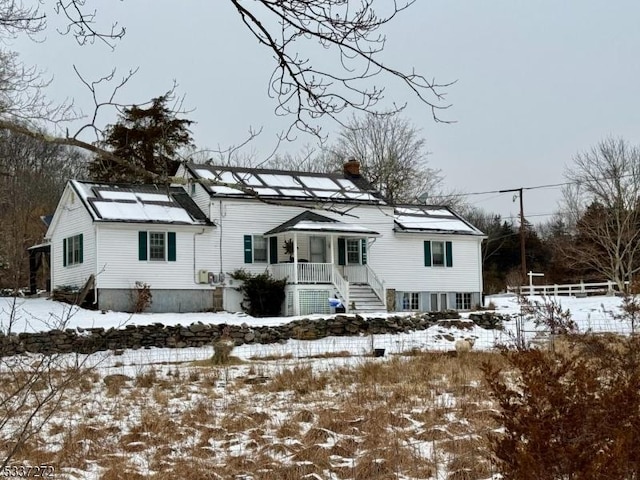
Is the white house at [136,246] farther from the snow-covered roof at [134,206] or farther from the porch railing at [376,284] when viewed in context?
the porch railing at [376,284]

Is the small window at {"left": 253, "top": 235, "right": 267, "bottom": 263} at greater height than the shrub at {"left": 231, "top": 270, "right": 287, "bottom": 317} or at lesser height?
greater

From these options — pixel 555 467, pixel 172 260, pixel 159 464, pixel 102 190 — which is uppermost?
pixel 102 190

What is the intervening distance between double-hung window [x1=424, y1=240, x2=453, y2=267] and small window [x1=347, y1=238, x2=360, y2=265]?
343cm

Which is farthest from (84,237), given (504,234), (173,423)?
(504,234)

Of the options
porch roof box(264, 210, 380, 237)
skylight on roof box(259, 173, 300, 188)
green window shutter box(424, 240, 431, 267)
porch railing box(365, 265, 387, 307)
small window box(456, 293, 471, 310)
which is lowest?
small window box(456, 293, 471, 310)

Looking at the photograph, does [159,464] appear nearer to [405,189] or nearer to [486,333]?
[486,333]

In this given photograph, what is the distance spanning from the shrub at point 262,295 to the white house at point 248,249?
357 mm

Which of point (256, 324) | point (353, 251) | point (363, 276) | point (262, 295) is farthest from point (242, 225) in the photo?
point (256, 324)

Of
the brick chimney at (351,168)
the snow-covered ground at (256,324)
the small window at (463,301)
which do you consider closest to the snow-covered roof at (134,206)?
the snow-covered ground at (256,324)

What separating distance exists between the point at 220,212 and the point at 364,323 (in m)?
7.78

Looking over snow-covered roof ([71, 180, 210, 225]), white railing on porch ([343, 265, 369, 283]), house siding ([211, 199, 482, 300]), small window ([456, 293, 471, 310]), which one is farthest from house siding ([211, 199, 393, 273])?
small window ([456, 293, 471, 310])

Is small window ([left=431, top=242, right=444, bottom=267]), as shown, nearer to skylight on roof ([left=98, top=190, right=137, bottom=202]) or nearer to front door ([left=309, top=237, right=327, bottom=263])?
front door ([left=309, top=237, right=327, bottom=263])

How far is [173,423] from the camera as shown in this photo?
9.78 m

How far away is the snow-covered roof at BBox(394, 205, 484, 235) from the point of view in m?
34.1
